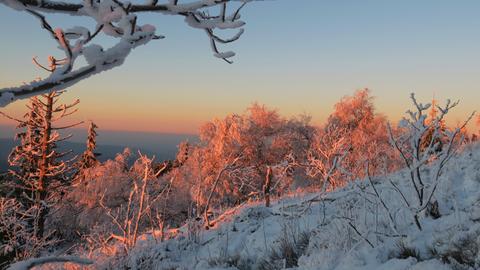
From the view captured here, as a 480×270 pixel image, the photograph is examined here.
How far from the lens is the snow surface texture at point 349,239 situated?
358cm

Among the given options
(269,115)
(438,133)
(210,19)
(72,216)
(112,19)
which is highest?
(269,115)

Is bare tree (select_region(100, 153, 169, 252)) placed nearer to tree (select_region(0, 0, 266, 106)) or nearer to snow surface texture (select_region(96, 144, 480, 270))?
snow surface texture (select_region(96, 144, 480, 270))

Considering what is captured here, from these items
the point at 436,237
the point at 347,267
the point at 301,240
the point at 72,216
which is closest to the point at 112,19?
the point at 347,267

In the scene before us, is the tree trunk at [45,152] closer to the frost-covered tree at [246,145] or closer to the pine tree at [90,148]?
the frost-covered tree at [246,145]

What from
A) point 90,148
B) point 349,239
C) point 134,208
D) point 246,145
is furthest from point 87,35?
point 90,148

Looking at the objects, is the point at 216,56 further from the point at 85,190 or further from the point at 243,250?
the point at 85,190

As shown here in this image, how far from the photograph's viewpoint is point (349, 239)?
438 centimetres

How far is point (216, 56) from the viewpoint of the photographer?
2031mm

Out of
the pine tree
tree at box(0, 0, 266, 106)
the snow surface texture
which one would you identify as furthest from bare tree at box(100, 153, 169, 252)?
the pine tree

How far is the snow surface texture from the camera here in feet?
11.7

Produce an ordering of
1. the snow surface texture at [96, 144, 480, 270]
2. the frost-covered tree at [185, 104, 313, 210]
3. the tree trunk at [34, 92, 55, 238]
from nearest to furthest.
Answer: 1. the snow surface texture at [96, 144, 480, 270]
2. the tree trunk at [34, 92, 55, 238]
3. the frost-covered tree at [185, 104, 313, 210]

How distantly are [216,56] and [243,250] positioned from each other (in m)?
4.29

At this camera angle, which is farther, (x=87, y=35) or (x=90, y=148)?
(x=90, y=148)

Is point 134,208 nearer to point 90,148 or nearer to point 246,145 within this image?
point 246,145
